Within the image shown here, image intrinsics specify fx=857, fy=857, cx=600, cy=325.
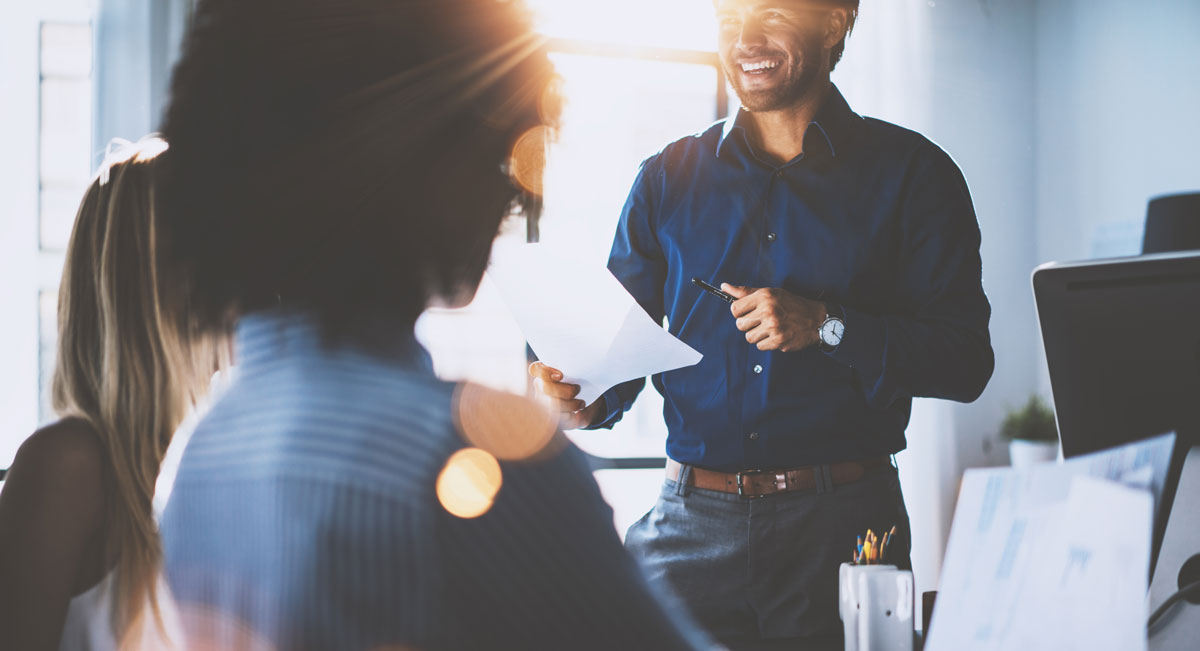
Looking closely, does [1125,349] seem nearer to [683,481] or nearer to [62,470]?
[683,481]

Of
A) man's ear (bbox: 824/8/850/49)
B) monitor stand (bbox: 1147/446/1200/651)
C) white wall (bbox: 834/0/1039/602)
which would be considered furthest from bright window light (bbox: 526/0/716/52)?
monitor stand (bbox: 1147/446/1200/651)

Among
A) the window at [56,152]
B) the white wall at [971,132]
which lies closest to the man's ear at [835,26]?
the white wall at [971,132]

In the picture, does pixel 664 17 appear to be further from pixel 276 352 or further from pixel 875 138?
pixel 276 352

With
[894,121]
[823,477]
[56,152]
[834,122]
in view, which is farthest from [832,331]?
[56,152]

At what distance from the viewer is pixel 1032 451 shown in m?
3.50

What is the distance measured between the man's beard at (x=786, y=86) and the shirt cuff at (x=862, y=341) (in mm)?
444

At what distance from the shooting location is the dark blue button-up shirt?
4.89ft

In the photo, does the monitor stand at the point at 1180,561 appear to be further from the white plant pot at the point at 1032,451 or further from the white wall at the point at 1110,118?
the white wall at the point at 1110,118

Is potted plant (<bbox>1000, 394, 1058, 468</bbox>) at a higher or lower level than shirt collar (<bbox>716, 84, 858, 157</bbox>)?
lower

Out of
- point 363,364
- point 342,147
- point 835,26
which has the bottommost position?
point 363,364

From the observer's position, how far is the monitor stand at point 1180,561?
90 centimetres

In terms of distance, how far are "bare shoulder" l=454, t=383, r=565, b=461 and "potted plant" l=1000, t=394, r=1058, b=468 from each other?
350 centimetres

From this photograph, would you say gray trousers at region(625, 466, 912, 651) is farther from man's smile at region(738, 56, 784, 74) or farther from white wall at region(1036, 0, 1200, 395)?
white wall at region(1036, 0, 1200, 395)

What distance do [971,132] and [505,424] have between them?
3993 millimetres
